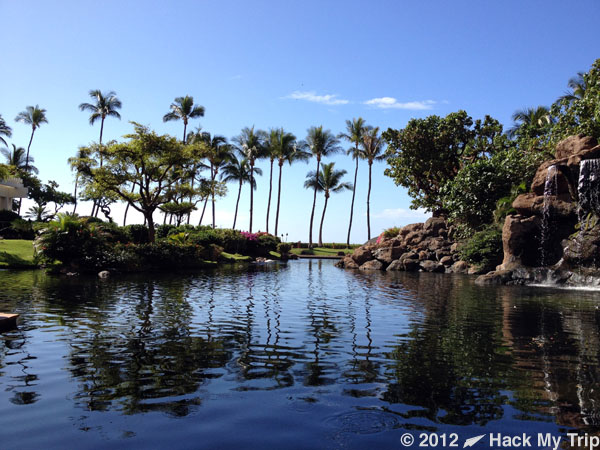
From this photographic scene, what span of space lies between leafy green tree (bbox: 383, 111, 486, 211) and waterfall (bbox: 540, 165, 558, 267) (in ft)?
43.4

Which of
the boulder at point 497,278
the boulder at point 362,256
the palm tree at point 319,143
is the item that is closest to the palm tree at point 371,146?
the palm tree at point 319,143

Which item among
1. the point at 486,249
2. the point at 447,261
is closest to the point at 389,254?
the point at 447,261

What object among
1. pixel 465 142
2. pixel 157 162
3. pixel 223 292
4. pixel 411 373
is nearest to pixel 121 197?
pixel 157 162

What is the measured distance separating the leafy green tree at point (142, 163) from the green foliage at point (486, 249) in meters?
19.8

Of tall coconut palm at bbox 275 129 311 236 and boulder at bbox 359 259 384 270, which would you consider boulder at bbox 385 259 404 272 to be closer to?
boulder at bbox 359 259 384 270

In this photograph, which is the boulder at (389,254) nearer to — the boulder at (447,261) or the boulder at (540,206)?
the boulder at (447,261)

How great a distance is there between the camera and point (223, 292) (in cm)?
1523

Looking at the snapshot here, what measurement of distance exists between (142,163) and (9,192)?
19451mm

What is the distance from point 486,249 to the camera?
25.0 meters

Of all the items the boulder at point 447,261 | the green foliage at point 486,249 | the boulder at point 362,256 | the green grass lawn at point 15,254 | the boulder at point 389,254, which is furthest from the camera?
the boulder at point 362,256

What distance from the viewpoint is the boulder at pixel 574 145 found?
21109mm

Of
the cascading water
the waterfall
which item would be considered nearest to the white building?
the waterfall

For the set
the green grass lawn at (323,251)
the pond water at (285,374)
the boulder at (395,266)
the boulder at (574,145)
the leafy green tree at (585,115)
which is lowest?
the pond water at (285,374)

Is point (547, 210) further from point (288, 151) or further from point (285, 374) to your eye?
point (288, 151)
